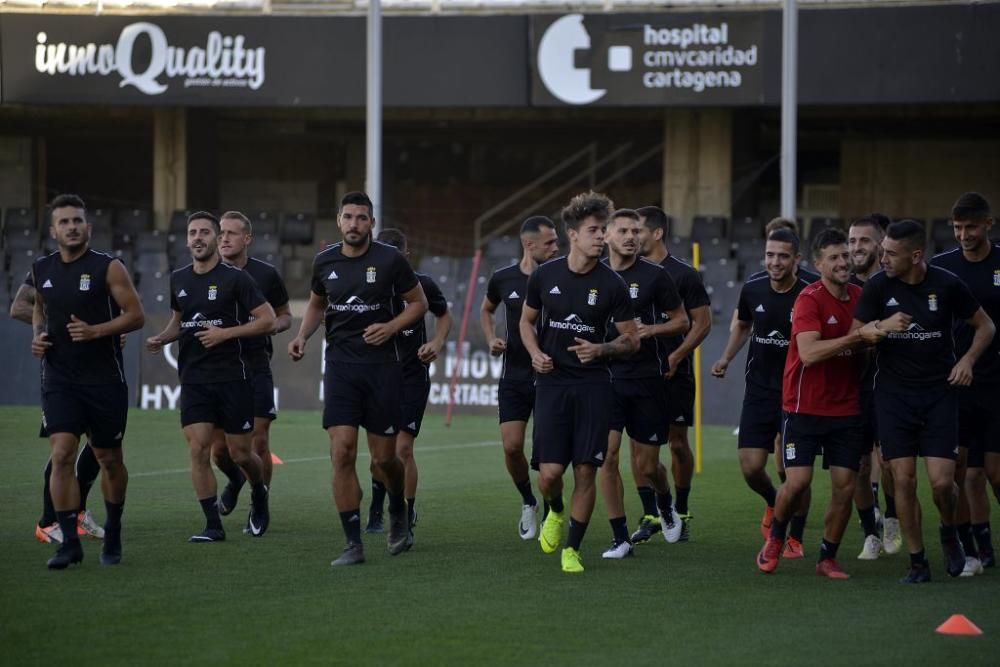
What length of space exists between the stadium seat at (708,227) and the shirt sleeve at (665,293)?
51.6ft

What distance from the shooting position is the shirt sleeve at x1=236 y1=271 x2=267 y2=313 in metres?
10.8

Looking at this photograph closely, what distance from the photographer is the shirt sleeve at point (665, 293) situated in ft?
34.9

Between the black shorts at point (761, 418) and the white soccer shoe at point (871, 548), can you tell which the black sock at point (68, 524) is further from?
the white soccer shoe at point (871, 548)

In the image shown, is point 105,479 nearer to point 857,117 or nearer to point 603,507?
point 603,507

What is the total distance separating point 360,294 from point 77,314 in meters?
1.73

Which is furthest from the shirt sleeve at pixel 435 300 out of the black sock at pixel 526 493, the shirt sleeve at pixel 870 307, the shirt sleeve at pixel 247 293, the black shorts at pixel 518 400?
the shirt sleeve at pixel 870 307

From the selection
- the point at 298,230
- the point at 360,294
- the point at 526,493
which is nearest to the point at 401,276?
the point at 360,294

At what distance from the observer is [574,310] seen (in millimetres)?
9664

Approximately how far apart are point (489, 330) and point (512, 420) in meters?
0.93

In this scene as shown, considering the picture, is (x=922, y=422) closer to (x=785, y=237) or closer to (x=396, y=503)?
(x=785, y=237)

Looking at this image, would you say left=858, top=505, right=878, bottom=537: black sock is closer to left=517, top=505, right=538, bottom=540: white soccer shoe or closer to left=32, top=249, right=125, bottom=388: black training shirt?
left=517, top=505, right=538, bottom=540: white soccer shoe

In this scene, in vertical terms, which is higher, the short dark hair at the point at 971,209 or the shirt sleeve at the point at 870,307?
the short dark hair at the point at 971,209

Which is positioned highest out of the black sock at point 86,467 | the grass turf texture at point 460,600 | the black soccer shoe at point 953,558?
the black sock at point 86,467

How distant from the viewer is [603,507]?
1320cm
